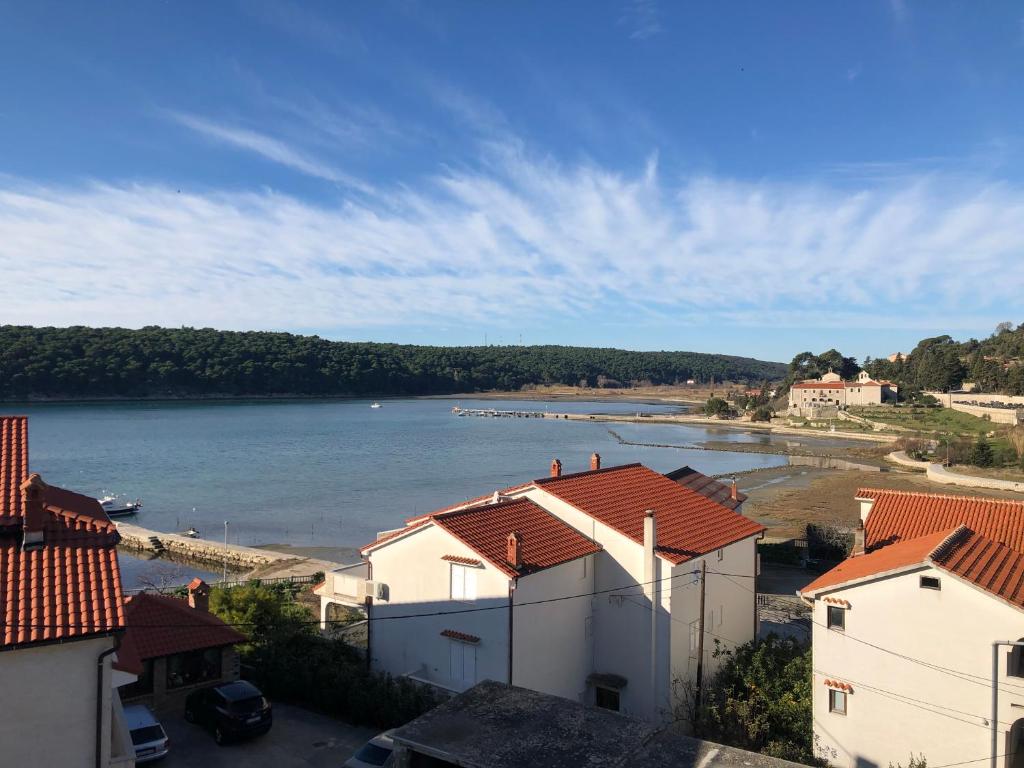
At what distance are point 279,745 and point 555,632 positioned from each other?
5.06 meters

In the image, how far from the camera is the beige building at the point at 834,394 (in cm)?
11700

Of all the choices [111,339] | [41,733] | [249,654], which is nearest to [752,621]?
[249,654]

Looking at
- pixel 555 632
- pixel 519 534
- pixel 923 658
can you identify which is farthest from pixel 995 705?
pixel 519 534

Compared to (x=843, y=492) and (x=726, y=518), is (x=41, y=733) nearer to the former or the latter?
(x=726, y=518)

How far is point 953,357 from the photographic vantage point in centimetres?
10825

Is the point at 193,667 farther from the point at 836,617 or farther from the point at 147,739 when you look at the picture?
the point at 836,617

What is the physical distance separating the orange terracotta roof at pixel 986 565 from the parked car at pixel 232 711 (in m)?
10.9

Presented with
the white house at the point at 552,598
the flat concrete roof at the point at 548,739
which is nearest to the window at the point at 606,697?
the white house at the point at 552,598

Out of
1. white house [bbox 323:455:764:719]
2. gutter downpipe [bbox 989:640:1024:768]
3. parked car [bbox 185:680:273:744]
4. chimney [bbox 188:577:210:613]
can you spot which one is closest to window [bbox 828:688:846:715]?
gutter downpipe [bbox 989:640:1024:768]

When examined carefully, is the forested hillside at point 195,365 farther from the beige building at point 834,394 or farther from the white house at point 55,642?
the white house at point 55,642

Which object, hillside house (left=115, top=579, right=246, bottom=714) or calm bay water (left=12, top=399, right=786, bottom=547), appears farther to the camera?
calm bay water (left=12, top=399, right=786, bottom=547)

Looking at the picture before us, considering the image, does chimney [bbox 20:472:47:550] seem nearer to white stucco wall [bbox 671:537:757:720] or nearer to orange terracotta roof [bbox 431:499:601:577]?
orange terracotta roof [bbox 431:499:601:577]

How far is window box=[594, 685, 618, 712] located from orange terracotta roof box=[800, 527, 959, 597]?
434 cm

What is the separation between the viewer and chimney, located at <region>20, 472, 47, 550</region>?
8109 mm
